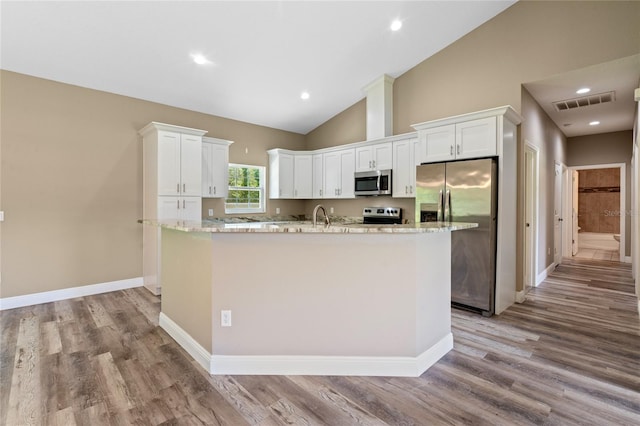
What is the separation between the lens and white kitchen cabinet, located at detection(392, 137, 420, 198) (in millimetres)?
4607

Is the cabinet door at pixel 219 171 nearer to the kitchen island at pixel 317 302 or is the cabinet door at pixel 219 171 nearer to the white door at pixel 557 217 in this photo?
the kitchen island at pixel 317 302

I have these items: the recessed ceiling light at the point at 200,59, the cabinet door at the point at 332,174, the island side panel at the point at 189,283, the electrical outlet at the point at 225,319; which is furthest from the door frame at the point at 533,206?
the recessed ceiling light at the point at 200,59

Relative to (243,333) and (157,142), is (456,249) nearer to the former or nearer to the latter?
(243,333)

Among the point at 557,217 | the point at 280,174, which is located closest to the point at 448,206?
the point at 280,174

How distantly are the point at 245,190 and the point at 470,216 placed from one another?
392 centimetres

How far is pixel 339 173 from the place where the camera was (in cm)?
570

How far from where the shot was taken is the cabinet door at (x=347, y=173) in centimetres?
547

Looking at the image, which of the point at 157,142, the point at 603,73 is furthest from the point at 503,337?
the point at 157,142

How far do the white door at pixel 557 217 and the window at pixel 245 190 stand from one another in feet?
18.3

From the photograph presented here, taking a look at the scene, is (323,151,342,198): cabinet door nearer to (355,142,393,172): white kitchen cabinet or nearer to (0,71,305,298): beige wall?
(355,142,393,172): white kitchen cabinet

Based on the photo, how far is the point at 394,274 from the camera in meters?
2.24

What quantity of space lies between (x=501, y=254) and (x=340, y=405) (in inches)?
104

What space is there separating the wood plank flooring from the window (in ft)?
9.00

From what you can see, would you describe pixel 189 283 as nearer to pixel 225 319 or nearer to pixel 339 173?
pixel 225 319
